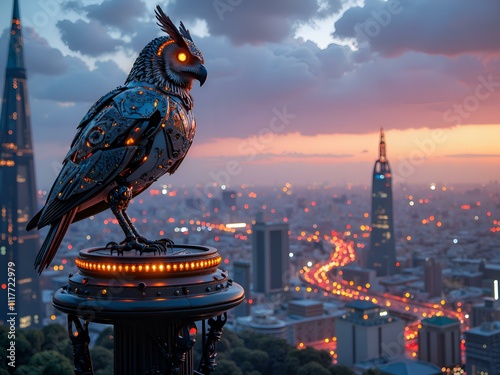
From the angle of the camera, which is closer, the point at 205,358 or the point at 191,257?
the point at 191,257

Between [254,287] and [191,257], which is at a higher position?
[191,257]

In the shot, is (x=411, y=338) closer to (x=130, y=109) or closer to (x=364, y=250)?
(x=364, y=250)

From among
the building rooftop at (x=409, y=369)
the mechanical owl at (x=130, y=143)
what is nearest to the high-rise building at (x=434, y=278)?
the building rooftop at (x=409, y=369)

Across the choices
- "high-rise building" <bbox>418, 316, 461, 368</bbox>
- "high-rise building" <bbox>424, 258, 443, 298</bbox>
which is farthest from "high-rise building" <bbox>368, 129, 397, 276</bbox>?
"high-rise building" <bbox>418, 316, 461, 368</bbox>

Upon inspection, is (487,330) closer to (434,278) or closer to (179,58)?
(434,278)

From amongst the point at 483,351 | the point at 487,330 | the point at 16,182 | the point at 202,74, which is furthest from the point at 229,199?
the point at 202,74

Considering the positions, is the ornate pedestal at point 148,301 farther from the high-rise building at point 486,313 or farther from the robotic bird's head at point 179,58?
the high-rise building at point 486,313

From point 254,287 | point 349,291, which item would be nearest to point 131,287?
point 254,287
